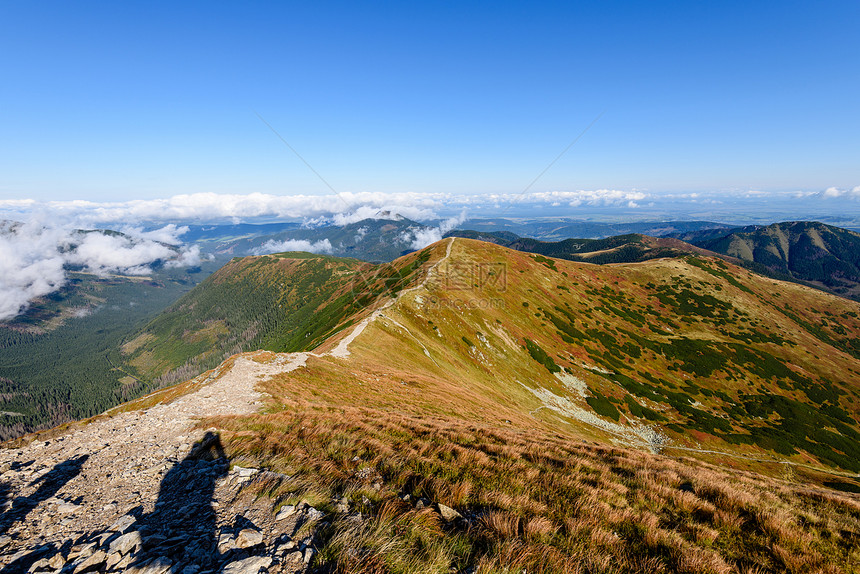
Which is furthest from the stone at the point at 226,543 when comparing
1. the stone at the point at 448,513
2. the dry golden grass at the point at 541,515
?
the stone at the point at 448,513

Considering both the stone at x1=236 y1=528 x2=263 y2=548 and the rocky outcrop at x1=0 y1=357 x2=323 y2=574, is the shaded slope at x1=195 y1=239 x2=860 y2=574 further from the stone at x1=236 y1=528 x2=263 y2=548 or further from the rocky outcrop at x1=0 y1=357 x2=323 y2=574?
the stone at x1=236 y1=528 x2=263 y2=548

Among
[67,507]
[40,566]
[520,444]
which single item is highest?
[40,566]

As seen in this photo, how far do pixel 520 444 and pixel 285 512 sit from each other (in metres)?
11.6

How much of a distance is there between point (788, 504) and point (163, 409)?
33.8 metres

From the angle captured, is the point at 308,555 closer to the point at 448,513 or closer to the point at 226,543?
the point at 226,543

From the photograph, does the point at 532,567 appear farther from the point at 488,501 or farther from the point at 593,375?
the point at 593,375

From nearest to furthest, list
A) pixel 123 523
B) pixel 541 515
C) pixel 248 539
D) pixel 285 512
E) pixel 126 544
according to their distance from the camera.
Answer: pixel 248 539, pixel 126 544, pixel 285 512, pixel 541 515, pixel 123 523

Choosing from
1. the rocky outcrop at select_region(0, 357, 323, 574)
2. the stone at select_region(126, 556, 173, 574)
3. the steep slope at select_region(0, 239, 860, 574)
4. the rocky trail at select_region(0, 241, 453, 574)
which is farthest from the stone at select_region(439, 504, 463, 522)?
the stone at select_region(126, 556, 173, 574)

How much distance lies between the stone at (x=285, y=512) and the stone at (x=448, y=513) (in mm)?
3369

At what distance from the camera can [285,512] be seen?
684 centimetres

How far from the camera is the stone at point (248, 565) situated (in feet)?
16.8

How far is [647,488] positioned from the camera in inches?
383

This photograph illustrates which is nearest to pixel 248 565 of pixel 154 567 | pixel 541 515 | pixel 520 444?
pixel 154 567

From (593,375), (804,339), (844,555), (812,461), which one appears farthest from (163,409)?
(804,339)
